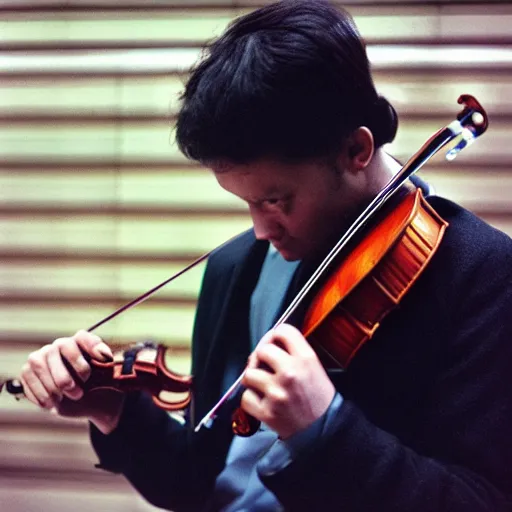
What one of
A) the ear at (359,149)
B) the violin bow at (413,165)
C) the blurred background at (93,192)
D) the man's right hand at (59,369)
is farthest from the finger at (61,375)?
the blurred background at (93,192)

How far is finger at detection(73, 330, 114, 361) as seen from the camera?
134cm

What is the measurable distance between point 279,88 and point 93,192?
1.23 meters

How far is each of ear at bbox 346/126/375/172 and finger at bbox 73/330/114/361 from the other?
59 centimetres

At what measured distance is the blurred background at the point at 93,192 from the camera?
220cm

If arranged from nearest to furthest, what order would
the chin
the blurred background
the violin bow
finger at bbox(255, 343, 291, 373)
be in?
finger at bbox(255, 343, 291, 373) → the violin bow → the chin → the blurred background

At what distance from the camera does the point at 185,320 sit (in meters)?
2.22

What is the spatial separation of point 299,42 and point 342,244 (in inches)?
14.4

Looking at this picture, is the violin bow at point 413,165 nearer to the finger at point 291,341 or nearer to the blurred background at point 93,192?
the finger at point 291,341

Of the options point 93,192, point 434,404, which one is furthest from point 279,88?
point 93,192

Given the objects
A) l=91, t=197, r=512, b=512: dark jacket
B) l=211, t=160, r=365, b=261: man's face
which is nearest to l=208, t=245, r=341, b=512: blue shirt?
l=91, t=197, r=512, b=512: dark jacket

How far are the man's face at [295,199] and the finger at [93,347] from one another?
1.26 feet

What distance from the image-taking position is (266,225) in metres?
1.30

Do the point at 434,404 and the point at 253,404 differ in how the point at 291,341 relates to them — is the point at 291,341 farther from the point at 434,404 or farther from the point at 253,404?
the point at 434,404

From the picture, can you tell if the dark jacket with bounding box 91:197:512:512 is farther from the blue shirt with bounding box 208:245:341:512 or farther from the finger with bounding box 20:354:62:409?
the finger with bounding box 20:354:62:409
